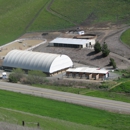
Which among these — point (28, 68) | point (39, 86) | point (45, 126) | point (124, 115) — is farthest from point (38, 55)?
point (45, 126)

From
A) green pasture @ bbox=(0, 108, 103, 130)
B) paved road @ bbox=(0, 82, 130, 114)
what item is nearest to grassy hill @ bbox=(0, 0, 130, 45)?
paved road @ bbox=(0, 82, 130, 114)

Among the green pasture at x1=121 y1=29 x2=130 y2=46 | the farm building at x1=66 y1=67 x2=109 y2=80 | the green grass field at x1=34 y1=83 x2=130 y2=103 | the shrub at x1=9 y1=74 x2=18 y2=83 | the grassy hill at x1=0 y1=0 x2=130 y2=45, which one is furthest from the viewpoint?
the grassy hill at x1=0 y1=0 x2=130 y2=45

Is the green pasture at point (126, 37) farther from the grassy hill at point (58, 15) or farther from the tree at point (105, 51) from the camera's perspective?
the grassy hill at point (58, 15)

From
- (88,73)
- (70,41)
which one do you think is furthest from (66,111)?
(70,41)

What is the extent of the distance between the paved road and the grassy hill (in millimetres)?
38721

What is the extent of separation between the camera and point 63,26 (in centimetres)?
10219

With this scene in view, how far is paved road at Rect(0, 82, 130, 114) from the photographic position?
47562 millimetres

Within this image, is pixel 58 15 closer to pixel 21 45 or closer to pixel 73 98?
pixel 21 45

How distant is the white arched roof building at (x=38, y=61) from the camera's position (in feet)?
224

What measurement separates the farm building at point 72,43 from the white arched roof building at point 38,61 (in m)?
11.6

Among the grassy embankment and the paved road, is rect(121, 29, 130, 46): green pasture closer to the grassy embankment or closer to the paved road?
the grassy embankment

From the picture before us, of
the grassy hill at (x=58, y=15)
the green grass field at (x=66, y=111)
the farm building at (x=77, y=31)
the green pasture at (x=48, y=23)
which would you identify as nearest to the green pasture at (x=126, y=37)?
the farm building at (x=77, y=31)

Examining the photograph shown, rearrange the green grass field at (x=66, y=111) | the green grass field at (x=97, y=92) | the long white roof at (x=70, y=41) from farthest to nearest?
the long white roof at (x=70, y=41) → the green grass field at (x=97, y=92) → the green grass field at (x=66, y=111)

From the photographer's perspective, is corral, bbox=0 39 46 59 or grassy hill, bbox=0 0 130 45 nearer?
corral, bbox=0 39 46 59
